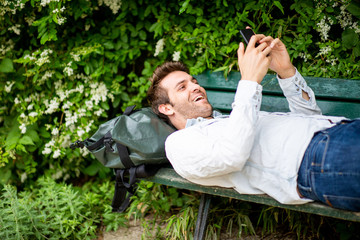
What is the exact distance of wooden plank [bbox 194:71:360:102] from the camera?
2.36m

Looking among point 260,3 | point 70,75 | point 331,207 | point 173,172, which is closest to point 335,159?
point 331,207

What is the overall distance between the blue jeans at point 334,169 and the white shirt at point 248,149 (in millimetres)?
48

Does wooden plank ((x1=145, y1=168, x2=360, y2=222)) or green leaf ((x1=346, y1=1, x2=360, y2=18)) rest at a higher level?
green leaf ((x1=346, y1=1, x2=360, y2=18))

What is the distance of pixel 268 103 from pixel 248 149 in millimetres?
1075

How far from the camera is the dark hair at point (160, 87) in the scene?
2.47m

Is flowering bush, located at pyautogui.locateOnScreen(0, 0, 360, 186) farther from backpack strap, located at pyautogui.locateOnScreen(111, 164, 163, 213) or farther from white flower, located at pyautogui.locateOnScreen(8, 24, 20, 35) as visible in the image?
backpack strap, located at pyautogui.locateOnScreen(111, 164, 163, 213)

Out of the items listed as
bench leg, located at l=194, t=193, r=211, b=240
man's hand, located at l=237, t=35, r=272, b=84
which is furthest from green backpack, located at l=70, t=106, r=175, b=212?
man's hand, located at l=237, t=35, r=272, b=84

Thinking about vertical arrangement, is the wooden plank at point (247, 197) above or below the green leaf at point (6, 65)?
below

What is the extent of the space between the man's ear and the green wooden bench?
41cm

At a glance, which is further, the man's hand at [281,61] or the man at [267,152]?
the man's hand at [281,61]

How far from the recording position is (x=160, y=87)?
8.28 feet

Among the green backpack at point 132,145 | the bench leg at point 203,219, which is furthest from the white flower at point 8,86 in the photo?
the bench leg at point 203,219

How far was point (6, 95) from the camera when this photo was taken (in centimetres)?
321

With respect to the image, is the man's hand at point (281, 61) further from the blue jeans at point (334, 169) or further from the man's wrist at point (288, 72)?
the blue jeans at point (334, 169)
